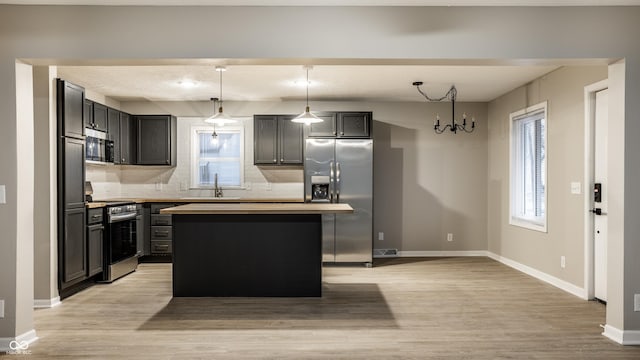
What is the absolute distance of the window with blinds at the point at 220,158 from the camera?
728 cm

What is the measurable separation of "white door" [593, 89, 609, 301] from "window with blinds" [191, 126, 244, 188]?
4.84 m

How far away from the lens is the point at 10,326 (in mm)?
3234

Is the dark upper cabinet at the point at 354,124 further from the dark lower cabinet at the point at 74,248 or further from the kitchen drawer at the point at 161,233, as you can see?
the dark lower cabinet at the point at 74,248

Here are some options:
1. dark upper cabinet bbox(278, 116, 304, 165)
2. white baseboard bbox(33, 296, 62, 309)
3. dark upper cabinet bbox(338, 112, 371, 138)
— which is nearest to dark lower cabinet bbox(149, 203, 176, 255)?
dark upper cabinet bbox(278, 116, 304, 165)

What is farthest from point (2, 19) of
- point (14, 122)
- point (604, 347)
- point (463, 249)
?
point (463, 249)

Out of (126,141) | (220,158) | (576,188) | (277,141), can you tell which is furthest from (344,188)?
(126,141)

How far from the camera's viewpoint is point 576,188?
4.77 metres

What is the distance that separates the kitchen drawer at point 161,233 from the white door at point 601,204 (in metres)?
5.31

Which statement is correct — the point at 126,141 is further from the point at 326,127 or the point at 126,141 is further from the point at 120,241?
the point at 326,127

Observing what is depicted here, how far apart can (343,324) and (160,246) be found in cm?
380

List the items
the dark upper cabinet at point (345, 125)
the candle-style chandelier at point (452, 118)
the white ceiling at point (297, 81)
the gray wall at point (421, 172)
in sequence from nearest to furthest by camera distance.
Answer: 1. the white ceiling at point (297, 81)
2. the candle-style chandelier at point (452, 118)
3. the dark upper cabinet at point (345, 125)
4. the gray wall at point (421, 172)

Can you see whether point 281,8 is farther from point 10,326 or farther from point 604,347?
point 604,347

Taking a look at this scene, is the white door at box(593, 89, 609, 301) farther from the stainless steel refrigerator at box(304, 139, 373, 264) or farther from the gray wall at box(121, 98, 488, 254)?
the stainless steel refrigerator at box(304, 139, 373, 264)

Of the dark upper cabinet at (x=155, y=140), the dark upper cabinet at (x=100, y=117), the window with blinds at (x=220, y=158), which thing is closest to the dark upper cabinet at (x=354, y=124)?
the window with blinds at (x=220, y=158)
